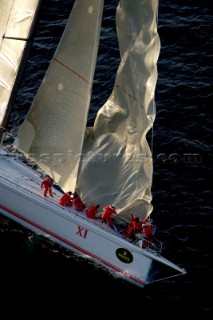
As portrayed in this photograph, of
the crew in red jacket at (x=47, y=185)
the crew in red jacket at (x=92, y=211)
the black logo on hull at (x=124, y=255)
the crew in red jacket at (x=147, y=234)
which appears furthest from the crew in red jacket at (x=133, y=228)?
the crew in red jacket at (x=47, y=185)

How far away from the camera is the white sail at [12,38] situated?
90.7ft

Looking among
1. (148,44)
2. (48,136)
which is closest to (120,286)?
(48,136)

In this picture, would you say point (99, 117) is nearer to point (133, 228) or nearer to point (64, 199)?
point (64, 199)

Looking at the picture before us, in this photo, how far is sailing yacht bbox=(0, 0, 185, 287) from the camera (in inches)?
1051

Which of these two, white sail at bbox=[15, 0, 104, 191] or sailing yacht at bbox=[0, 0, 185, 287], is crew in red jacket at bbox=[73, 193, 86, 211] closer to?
sailing yacht at bbox=[0, 0, 185, 287]

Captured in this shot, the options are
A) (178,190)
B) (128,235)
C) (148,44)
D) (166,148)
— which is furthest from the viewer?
(166,148)

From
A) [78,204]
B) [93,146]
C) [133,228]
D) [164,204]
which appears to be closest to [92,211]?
[78,204]

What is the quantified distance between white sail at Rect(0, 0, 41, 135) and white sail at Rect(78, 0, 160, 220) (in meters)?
4.21

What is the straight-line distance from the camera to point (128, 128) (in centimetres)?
2875

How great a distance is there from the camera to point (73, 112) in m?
27.6

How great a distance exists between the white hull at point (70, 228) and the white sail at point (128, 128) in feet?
4.52

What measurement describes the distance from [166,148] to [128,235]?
29.7ft

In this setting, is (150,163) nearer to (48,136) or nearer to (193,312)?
(48,136)

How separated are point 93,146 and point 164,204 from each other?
6274 mm
